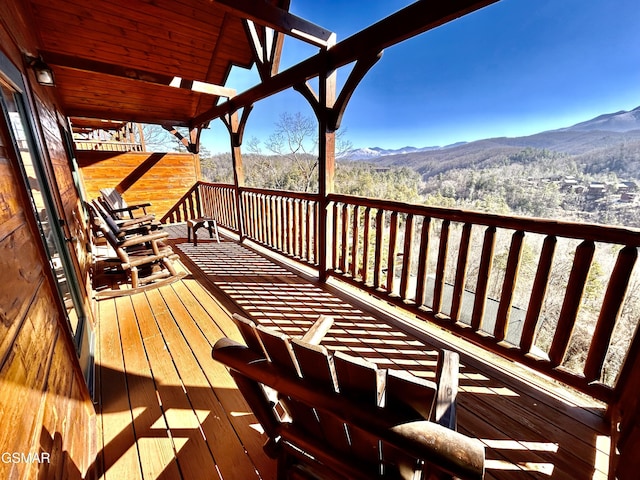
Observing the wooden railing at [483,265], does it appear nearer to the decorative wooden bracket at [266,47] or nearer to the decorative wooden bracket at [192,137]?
the decorative wooden bracket at [266,47]

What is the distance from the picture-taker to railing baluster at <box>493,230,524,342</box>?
1646 millimetres

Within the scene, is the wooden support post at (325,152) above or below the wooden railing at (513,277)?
above

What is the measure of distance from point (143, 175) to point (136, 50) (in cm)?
294

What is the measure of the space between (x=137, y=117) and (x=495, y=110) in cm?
3087

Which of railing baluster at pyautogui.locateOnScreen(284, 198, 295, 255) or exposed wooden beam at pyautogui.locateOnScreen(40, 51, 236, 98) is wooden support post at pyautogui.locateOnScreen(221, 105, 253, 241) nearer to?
exposed wooden beam at pyautogui.locateOnScreen(40, 51, 236, 98)

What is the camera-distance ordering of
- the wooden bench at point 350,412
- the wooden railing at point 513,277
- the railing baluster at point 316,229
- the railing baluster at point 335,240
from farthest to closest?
1. the railing baluster at point 316,229
2. the railing baluster at point 335,240
3. the wooden railing at point 513,277
4. the wooden bench at point 350,412

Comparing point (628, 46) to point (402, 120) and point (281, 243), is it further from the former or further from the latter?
point (281, 243)

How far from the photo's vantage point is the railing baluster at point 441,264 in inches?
76.7

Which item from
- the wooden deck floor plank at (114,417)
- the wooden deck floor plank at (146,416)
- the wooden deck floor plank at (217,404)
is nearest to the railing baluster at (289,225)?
the wooden deck floor plank at (217,404)

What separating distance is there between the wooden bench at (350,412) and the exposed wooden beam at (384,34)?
2165 millimetres

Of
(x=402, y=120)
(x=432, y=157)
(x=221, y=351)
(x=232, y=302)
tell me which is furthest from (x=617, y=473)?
(x=402, y=120)

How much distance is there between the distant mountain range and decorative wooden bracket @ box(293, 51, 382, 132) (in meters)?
16.9

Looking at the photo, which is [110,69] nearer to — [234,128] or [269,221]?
[234,128]

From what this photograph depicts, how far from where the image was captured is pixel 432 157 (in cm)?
2322
